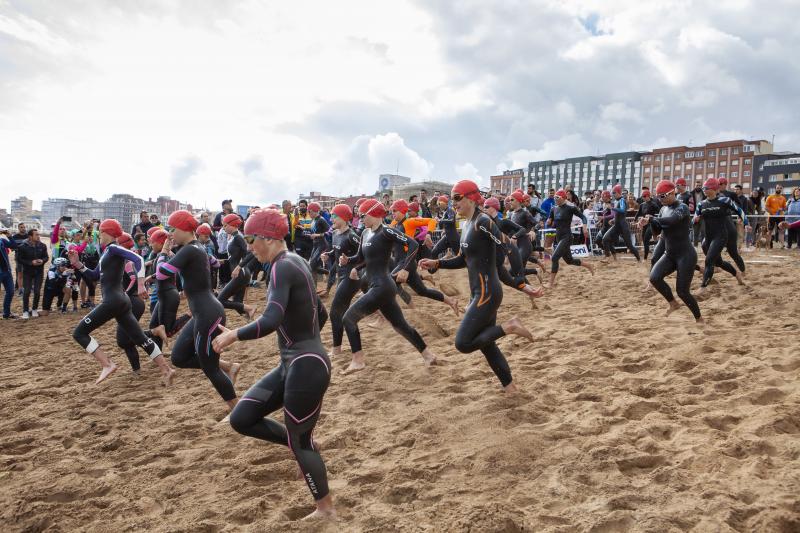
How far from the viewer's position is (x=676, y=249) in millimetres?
8453

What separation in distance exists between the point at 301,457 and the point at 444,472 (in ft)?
4.31

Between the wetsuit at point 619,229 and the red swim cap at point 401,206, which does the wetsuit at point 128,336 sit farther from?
the wetsuit at point 619,229

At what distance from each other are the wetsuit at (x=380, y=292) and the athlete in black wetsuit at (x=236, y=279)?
286 centimetres

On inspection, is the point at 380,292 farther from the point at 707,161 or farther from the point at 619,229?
the point at 707,161

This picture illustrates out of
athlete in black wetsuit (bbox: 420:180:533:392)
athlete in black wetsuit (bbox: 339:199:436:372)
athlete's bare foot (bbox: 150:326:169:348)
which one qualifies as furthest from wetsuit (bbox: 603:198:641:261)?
athlete's bare foot (bbox: 150:326:169:348)

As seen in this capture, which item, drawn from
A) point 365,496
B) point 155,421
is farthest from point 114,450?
point 365,496

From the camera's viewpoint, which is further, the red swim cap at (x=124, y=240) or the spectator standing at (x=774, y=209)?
the spectator standing at (x=774, y=209)

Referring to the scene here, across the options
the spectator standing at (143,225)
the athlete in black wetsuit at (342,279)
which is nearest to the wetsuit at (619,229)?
the athlete in black wetsuit at (342,279)

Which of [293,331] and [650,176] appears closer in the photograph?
[293,331]

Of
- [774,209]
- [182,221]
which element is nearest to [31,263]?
[182,221]

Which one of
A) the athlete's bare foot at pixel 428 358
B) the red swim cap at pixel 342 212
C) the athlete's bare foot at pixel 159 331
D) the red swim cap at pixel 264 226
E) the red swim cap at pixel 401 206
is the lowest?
the athlete's bare foot at pixel 428 358

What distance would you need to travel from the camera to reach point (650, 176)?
12356cm

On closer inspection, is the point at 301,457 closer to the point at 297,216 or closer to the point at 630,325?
the point at 630,325

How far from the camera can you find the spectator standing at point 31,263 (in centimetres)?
1247
